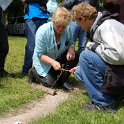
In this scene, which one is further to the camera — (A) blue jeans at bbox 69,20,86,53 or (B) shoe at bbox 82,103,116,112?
(A) blue jeans at bbox 69,20,86,53

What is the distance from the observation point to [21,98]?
209 inches

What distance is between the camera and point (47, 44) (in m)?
5.79

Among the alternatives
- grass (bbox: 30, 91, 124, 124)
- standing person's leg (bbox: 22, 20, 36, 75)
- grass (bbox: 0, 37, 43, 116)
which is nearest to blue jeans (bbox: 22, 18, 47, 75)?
standing person's leg (bbox: 22, 20, 36, 75)

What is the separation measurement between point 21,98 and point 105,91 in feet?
3.92

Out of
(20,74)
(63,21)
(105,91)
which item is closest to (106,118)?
(105,91)

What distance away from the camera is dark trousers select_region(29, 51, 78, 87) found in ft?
19.5

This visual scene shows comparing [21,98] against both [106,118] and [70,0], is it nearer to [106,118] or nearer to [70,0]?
[106,118]

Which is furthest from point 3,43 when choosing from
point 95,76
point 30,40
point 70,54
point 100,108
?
point 100,108

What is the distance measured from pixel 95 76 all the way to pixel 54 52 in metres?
1.21

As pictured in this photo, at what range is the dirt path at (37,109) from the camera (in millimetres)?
4625

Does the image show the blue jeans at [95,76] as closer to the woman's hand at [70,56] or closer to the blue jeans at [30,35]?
the woman's hand at [70,56]

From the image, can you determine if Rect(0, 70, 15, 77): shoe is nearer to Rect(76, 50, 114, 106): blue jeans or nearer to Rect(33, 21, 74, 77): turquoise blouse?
Rect(33, 21, 74, 77): turquoise blouse

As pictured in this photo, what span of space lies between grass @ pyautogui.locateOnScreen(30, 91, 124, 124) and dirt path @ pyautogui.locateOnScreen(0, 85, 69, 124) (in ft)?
0.58

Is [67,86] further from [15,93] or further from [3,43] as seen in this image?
[3,43]
